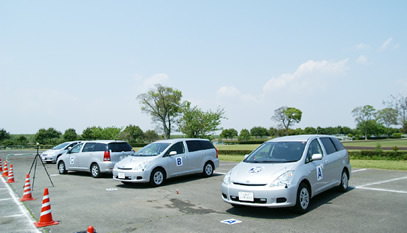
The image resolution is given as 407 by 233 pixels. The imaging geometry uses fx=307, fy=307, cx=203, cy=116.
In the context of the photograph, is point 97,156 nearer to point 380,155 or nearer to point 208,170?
point 208,170

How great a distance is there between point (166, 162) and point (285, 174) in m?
5.62

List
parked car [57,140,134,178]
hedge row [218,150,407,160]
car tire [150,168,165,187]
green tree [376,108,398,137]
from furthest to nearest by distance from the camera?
1. green tree [376,108,398,137]
2. hedge row [218,150,407,160]
3. parked car [57,140,134,178]
4. car tire [150,168,165,187]

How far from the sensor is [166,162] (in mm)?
11062

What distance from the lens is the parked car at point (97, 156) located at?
44.1 ft

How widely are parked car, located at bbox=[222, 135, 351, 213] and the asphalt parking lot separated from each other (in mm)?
381

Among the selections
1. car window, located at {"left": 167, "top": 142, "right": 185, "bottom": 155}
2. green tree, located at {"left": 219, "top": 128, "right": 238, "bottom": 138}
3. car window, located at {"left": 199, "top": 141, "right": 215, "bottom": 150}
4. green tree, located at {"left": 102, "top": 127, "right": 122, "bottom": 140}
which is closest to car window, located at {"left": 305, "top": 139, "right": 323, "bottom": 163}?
car window, located at {"left": 167, "top": 142, "right": 185, "bottom": 155}

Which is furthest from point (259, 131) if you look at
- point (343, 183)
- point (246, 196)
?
point (246, 196)

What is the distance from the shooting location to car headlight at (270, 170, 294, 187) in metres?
6.17

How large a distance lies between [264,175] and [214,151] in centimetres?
697

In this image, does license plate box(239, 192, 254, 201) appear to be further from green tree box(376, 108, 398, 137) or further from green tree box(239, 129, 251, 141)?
green tree box(376, 108, 398, 137)

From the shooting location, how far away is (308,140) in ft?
25.0

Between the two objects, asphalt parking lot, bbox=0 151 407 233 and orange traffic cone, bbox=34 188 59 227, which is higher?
orange traffic cone, bbox=34 188 59 227

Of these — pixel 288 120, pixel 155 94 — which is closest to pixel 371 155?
pixel 155 94

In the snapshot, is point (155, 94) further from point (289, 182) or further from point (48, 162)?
point (289, 182)
